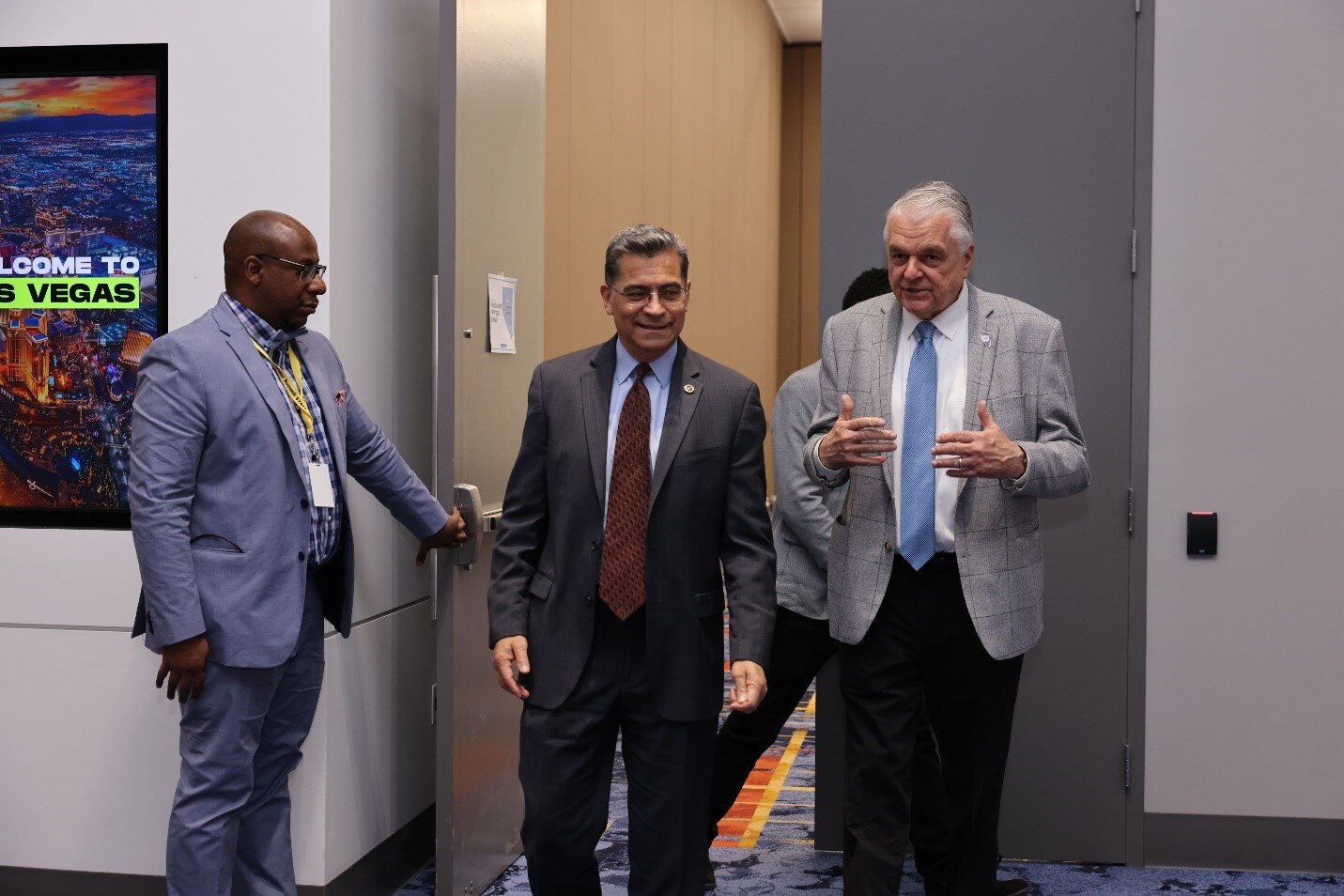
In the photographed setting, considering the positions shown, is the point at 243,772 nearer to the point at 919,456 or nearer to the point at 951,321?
the point at 919,456

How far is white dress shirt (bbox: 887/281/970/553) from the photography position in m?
2.88

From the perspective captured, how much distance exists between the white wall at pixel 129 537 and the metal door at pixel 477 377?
21cm

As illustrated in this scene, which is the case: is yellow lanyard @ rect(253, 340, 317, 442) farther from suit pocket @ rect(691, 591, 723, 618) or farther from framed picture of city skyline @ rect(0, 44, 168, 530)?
suit pocket @ rect(691, 591, 723, 618)

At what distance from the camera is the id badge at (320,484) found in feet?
9.71

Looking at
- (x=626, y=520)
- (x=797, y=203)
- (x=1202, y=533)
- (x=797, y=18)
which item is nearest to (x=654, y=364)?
(x=626, y=520)

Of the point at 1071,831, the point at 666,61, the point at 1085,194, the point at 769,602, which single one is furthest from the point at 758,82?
the point at 769,602

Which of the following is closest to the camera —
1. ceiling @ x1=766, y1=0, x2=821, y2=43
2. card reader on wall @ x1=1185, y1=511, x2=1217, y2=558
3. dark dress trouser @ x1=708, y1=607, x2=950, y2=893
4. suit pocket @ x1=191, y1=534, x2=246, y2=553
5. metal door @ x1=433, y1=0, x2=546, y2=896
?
suit pocket @ x1=191, y1=534, x2=246, y2=553

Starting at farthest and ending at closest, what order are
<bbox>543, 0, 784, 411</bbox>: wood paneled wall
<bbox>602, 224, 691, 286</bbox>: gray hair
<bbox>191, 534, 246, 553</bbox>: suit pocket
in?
<bbox>543, 0, 784, 411</bbox>: wood paneled wall
<bbox>191, 534, 246, 553</bbox>: suit pocket
<bbox>602, 224, 691, 286</bbox>: gray hair

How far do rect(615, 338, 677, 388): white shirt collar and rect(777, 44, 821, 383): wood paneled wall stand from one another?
400 inches

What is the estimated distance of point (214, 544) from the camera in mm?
2820

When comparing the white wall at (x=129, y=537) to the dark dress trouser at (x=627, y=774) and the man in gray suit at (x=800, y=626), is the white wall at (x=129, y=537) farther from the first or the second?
the man in gray suit at (x=800, y=626)

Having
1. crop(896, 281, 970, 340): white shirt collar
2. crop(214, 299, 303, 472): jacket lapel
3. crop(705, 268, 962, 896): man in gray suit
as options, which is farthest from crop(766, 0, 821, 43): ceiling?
crop(214, 299, 303, 472): jacket lapel

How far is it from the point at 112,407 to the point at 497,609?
1394 millimetres

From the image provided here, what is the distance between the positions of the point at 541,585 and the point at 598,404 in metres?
0.38
